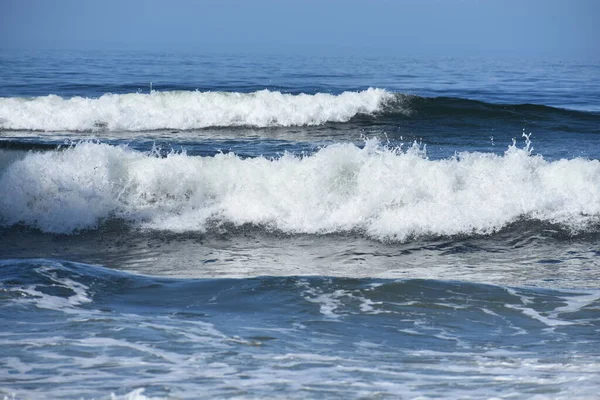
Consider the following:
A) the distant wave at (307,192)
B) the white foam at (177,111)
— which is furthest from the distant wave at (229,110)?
the distant wave at (307,192)

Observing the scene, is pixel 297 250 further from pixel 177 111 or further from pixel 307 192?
pixel 177 111

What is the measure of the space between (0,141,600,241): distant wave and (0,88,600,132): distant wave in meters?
6.83

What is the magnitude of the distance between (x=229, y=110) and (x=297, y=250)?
36.3 ft

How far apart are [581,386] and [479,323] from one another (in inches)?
66.8

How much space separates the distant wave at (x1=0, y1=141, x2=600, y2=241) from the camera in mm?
10664

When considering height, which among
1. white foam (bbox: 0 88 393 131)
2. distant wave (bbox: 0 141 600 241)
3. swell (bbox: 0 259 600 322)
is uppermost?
white foam (bbox: 0 88 393 131)

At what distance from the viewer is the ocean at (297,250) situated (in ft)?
16.2

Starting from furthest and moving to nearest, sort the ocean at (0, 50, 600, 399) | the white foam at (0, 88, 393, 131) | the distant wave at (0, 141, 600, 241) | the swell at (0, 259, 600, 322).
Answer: the white foam at (0, 88, 393, 131)
the distant wave at (0, 141, 600, 241)
the swell at (0, 259, 600, 322)
the ocean at (0, 50, 600, 399)

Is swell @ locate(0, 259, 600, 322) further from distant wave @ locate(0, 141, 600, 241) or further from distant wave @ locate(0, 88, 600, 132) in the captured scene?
distant wave @ locate(0, 88, 600, 132)

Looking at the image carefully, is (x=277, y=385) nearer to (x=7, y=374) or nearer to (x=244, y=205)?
(x=7, y=374)

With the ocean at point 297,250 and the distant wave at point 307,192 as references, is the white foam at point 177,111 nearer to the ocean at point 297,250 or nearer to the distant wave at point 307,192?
the ocean at point 297,250

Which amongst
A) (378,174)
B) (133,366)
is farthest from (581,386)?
(378,174)

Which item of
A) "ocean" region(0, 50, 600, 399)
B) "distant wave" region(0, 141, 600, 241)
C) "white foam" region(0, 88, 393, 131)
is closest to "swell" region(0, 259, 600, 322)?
"ocean" region(0, 50, 600, 399)

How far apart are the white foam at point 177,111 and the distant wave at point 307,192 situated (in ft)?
22.2
